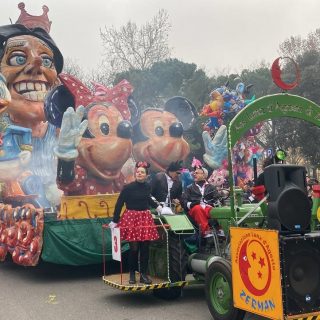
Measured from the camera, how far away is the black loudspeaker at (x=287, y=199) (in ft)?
15.2

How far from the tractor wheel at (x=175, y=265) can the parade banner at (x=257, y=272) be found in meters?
1.56

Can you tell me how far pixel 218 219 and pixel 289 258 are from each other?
6.32 feet

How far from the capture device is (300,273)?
4574 mm

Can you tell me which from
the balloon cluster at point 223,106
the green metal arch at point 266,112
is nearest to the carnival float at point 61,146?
the balloon cluster at point 223,106

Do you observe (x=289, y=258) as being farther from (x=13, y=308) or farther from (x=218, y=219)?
(x=13, y=308)

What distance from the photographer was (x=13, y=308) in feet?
21.7

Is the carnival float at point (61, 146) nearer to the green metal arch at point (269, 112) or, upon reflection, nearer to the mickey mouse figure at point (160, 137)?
the mickey mouse figure at point (160, 137)

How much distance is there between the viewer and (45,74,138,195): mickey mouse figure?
11117 millimetres

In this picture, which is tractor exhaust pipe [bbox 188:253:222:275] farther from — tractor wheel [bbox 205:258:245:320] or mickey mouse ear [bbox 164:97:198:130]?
mickey mouse ear [bbox 164:97:198:130]

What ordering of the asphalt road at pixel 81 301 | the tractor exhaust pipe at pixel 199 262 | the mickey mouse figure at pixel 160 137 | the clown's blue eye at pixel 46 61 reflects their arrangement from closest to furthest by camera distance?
the asphalt road at pixel 81 301 < the tractor exhaust pipe at pixel 199 262 < the mickey mouse figure at pixel 160 137 < the clown's blue eye at pixel 46 61

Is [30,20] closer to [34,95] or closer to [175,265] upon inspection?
[34,95]

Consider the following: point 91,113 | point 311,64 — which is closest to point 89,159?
point 91,113

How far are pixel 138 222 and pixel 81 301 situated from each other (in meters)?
1.41

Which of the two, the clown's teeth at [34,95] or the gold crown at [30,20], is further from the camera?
the gold crown at [30,20]
